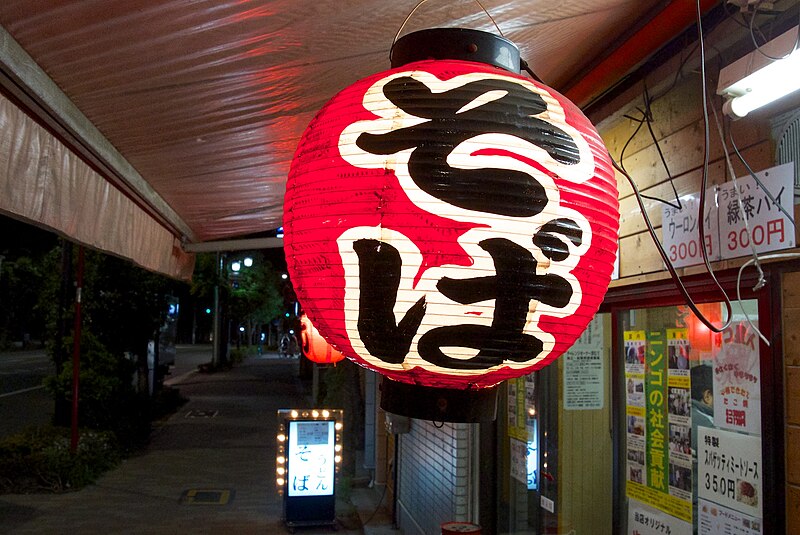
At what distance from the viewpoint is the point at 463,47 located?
2420 millimetres

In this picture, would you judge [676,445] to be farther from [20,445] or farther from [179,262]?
[20,445]

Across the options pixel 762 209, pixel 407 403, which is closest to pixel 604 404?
pixel 762 209

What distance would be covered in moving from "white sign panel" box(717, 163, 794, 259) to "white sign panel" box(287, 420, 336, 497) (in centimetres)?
774

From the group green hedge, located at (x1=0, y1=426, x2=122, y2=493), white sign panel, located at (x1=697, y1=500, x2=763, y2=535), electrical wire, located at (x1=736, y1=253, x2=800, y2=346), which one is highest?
electrical wire, located at (x1=736, y1=253, x2=800, y2=346)

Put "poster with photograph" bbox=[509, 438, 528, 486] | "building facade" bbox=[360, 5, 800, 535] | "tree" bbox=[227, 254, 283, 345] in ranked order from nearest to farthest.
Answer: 1. "building facade" bbox=[360, 5, 800, 535]
2. "poster with photograph" bbox=[509, 438, 528, 486]
3. "tree" bbox=[227, 254, 283, 345]

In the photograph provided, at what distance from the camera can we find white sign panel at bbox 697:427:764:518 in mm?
3467

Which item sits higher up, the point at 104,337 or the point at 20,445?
the point at 104,337

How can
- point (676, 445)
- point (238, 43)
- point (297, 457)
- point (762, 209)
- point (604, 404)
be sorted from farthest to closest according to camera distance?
1. point (297, 457)
2. point (604, 404)
3. point (676, 445)
4. point (238, 43)
5. point (762, 209)

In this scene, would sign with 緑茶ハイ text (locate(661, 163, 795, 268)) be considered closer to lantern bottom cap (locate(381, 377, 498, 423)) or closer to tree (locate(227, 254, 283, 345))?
lantern bottom cap (locate(381, 377, 498, 423))

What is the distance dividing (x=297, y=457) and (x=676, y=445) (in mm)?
6870

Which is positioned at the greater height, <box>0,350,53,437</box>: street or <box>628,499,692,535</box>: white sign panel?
<box>628,499,692,535</box>: white sign panel

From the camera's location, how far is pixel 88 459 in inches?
507

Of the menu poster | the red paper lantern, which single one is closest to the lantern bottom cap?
the red paper lantern

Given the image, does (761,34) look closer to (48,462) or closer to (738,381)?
(738,381)
